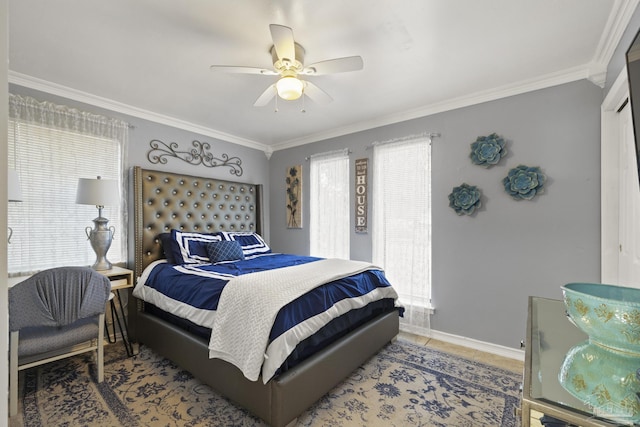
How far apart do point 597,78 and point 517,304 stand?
1.85m

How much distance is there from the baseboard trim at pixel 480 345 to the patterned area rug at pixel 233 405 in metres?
0.30

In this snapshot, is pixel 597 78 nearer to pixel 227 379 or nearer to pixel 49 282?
pixel 227 379

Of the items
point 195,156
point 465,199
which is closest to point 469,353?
point 465,199

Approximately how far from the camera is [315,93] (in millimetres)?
2010

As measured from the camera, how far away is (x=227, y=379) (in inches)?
67.9

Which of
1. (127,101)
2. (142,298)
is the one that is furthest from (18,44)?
(142,298)

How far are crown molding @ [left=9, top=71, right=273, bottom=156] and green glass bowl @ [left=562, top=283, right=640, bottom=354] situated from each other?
3583 mm

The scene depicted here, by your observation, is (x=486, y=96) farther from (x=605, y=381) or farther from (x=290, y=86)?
(x=605, y=381)

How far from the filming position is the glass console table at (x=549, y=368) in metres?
0.56

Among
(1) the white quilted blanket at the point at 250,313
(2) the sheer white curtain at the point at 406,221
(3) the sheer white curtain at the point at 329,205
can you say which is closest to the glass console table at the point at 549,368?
(1) the white quilted blanket at the point at 250,313

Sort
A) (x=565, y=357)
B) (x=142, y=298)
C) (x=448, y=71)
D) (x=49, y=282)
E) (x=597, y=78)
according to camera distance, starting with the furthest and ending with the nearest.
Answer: (x=142, y=298), (x=448, y=71), (x=597, y=78), (x=49, y=282), (x=565, y=357)

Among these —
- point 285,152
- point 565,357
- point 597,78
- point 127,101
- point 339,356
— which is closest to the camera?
point 565,357

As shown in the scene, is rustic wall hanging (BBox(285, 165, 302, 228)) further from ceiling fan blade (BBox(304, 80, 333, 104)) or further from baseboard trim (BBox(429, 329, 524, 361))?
baseboard trim (BBox(429, 329, 524, 361))

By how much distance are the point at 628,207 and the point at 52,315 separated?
3.71m
